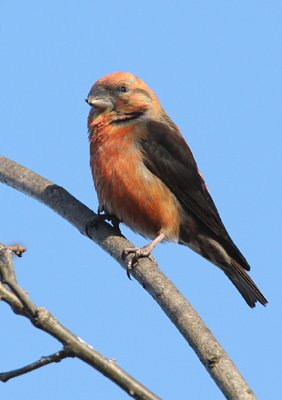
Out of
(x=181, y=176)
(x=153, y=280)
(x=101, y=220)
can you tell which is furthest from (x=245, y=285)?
(x=153, y=280)

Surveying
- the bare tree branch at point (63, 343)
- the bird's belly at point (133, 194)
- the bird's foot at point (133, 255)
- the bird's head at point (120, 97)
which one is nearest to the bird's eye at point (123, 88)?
the bird's head at point (120, 97)

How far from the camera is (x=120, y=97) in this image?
294 inches

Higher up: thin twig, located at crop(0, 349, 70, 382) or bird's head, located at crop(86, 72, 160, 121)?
bird's head, located at crop(86, 72, 160, 121)

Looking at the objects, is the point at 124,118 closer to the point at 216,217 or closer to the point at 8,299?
the point at 216,217

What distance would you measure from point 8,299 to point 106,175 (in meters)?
4.36

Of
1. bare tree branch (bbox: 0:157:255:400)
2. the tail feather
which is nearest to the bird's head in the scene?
bare tree branch (bbox: 0:157:255:400)

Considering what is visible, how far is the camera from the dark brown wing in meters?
7.15

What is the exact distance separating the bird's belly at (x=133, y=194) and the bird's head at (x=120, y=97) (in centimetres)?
53

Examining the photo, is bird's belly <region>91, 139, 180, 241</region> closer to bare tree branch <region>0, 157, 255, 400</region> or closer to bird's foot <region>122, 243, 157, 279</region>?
bare tree branch <region>0, 157, 255, 400</region>

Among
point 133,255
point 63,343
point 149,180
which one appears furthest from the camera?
point 149,180

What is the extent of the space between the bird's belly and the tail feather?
0.71 m

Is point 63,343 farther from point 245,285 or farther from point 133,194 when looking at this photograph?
point 245,285

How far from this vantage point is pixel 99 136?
7.12 metres

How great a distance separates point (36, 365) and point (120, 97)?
513 centimetres
